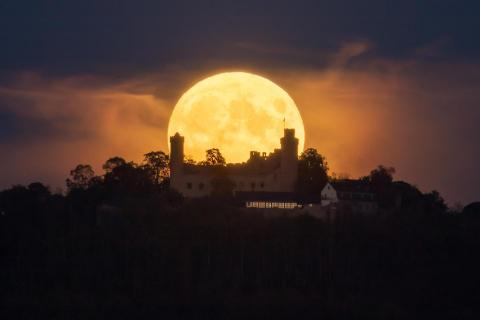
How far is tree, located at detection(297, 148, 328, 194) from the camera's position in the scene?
97812mm

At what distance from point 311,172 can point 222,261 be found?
A: 1611 centimetres

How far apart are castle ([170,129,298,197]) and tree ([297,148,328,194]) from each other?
0.70 m

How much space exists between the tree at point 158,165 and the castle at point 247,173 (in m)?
1.57

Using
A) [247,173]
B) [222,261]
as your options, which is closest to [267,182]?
[247,173]

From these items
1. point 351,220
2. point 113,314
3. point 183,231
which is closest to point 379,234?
point 351,220

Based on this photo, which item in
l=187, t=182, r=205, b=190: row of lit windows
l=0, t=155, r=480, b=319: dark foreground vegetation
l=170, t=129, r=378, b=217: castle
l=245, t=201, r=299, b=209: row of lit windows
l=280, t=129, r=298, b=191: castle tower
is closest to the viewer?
l=0, t=155, r=480, b=319: dark foreground vegetation

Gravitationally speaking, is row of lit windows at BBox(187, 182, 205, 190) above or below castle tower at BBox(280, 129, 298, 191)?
below

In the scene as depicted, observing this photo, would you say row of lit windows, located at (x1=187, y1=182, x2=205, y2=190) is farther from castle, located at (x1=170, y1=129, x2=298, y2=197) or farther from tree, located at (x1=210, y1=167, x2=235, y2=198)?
tree, located at (x1=210, y1=167, x2=235, y2=198)

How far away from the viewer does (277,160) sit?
9931 cm

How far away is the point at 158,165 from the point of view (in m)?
101

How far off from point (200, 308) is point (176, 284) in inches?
111

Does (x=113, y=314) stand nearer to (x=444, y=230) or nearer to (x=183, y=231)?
(x=183, y=231)

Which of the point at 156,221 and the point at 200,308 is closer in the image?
the point at 200,308

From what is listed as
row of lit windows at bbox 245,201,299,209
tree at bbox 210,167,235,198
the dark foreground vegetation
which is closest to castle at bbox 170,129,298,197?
tree at bbox 210,167,235,198
